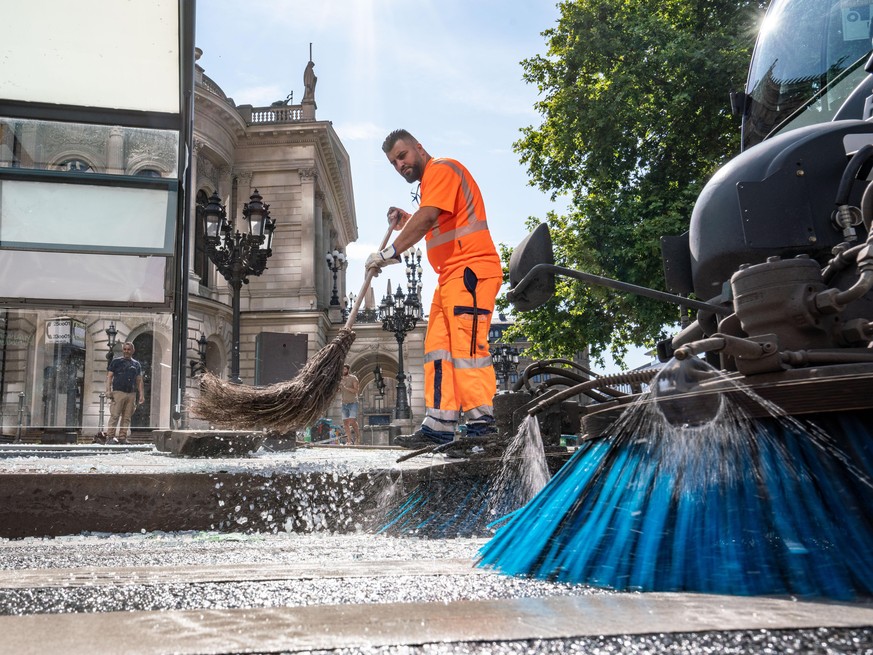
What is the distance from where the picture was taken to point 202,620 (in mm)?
1082

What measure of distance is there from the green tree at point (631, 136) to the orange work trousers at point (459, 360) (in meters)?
11.6

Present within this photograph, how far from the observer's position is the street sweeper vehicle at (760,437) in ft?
4.56

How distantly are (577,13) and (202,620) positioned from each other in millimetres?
18604

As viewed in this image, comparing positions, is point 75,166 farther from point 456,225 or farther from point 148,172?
point 456,225

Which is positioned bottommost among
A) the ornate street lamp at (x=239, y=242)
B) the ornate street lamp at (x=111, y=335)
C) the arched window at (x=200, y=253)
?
the ornate street lamp at (x=111, y=335)

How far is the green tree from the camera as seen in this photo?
1577cm

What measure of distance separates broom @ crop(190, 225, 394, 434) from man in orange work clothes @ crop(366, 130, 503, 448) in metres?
0.53

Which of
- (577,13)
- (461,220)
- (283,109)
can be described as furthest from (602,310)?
(283,109)

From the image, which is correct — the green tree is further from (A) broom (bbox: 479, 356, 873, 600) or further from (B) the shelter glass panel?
(A) broom (bbox: 479, 356, 873, 600)

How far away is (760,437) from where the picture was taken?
149 cm

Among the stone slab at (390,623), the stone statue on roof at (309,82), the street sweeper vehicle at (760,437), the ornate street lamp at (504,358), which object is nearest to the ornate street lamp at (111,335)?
the street sweeper vehicle at (760,437)

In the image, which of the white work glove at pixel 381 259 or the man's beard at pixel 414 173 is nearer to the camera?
the white work glove at pixel 381 259

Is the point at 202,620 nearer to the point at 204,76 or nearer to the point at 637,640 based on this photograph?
Answer: the point at 637,640

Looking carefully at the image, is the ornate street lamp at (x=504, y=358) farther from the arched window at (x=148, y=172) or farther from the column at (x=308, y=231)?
the arched window at (x=148, y=172)
